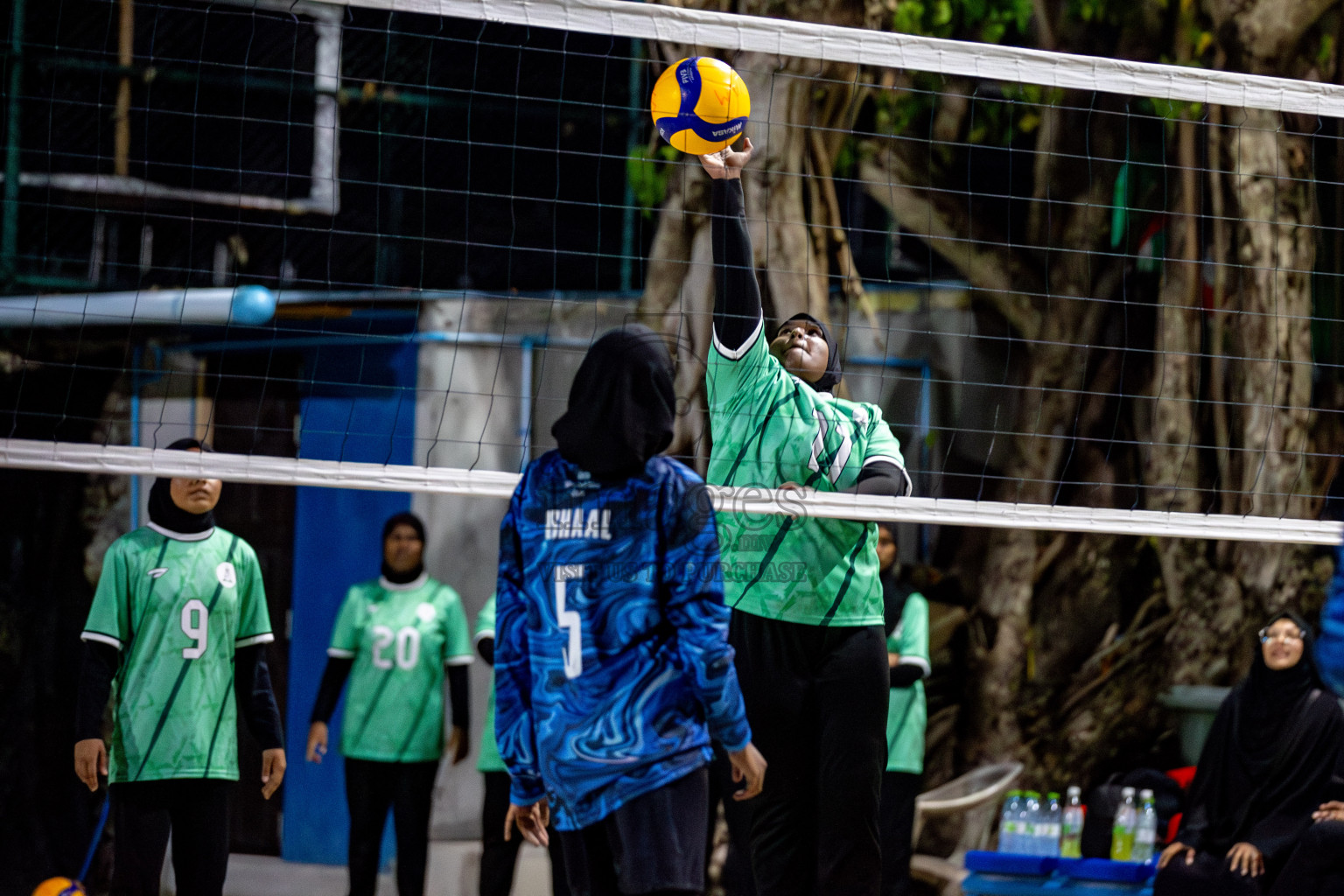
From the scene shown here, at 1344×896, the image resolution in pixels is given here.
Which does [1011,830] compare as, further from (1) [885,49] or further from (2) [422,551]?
(1) [885,49]

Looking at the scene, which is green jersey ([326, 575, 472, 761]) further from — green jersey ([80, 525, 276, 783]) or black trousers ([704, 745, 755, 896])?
black trousers ([704, 745, 755, 896])

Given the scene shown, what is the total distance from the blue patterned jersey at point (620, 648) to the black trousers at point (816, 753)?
36.8 inches

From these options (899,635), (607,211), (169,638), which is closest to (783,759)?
(169,638)

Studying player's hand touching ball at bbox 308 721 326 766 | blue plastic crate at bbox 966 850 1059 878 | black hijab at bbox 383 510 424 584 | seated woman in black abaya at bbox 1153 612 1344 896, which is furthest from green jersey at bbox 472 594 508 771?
seated woman in black abaya at bbox 1153 612 1344 896

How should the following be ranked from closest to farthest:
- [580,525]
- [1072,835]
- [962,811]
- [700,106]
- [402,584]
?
[580,525] → [700,106] → [402,584] → [1072,835] → [962,811]

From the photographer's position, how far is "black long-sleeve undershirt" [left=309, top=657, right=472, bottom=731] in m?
6.29

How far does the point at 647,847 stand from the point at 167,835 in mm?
2440

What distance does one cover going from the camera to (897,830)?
22.9 feet

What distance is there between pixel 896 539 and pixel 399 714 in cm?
341

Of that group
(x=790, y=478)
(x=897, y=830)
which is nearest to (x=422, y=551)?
(x=897, y=830)

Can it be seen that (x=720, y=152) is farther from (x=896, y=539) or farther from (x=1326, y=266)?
(x=1326, y=266)

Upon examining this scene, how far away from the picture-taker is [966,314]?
344 inches

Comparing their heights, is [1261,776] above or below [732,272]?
below

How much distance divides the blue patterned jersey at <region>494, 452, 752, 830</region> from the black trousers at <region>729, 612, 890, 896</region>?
93cm
